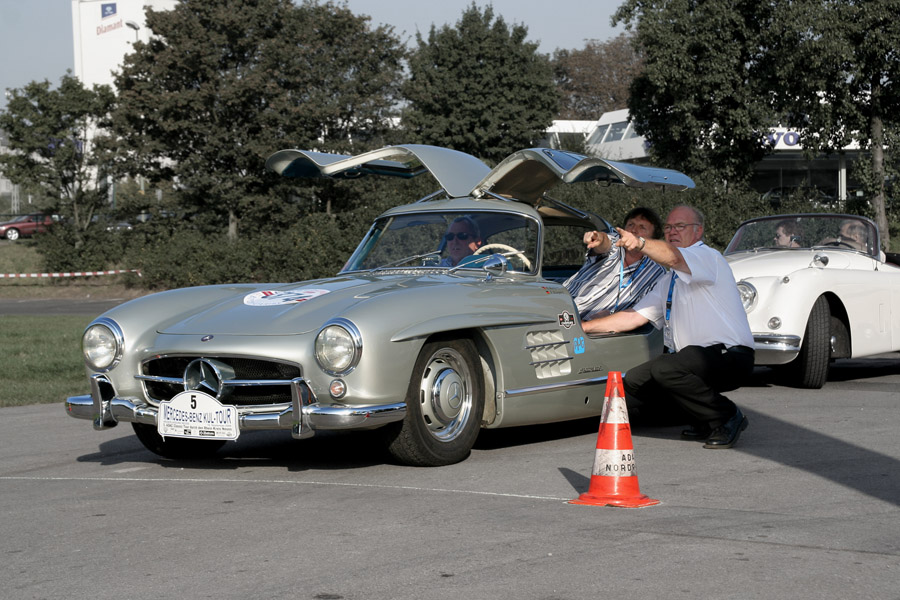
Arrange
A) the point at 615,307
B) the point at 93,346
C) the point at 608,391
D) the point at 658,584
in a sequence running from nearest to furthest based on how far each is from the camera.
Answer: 1. the point at 658,584
2. the point at 608,391
3. the point at 93,346
4. the point at 615,307

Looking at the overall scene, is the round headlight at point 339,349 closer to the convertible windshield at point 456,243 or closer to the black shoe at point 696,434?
the convertible windshield at point 456,243

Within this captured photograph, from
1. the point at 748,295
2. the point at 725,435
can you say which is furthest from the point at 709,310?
the point at 748,295

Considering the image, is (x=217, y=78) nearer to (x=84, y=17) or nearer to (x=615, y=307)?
(x=615, y=307)

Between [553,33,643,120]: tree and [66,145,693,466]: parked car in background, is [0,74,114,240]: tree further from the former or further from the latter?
[553,33,643,120]: tree

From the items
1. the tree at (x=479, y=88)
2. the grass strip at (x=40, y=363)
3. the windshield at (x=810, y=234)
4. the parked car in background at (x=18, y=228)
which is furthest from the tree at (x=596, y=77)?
the windshield at (x=810, y=234)

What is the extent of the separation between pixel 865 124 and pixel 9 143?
89.6 feet

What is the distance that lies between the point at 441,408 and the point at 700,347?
1726 millimetres

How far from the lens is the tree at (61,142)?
→ 36.8 m

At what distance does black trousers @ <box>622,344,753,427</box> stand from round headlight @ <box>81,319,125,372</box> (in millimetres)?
3114

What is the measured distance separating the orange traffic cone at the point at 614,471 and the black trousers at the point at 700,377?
4.44 ft

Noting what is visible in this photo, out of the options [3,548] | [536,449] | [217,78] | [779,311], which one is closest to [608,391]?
[536,449]

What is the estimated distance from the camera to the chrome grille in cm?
564

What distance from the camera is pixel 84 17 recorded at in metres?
82.1

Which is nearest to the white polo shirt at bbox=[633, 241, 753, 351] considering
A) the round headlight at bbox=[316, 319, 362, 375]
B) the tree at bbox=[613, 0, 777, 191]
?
the round headlight at bbox=[316, 319, 362, 375]
